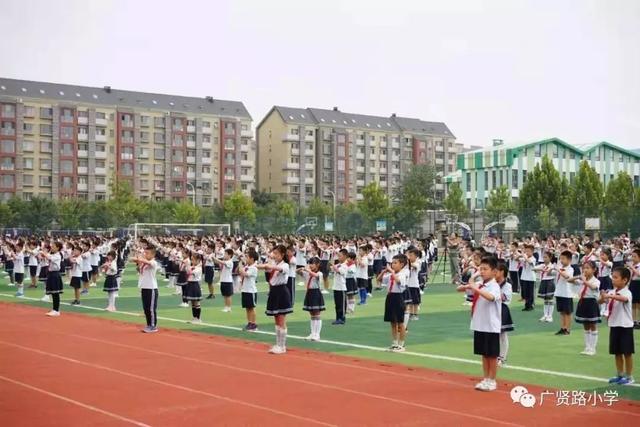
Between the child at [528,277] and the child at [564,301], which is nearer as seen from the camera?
the child at [564,301]

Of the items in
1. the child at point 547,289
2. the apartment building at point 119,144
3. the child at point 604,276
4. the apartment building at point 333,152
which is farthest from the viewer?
the apartment building at point 333,152

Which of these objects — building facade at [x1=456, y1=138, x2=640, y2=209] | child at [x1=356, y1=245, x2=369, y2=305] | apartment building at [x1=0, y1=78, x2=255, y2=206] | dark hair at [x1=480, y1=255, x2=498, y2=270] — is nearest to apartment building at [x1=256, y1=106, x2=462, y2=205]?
apartment building at [x1=0, y1=78, x2=255, y2=206]

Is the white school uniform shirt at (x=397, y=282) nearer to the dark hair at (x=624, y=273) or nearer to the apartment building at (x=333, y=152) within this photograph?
the dark hair at (x=624, y=273)

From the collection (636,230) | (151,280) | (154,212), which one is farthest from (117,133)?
(151,280)

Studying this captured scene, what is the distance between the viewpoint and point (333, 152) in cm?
10550

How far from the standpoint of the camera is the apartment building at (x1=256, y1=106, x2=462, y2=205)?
104 metres

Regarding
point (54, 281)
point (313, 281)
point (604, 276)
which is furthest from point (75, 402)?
point (604, 276)

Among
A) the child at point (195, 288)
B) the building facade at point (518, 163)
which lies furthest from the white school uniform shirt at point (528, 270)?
the building facade at point (518, 163)

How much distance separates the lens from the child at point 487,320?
35.7 feet

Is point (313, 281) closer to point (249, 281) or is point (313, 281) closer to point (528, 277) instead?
point (249, 281)

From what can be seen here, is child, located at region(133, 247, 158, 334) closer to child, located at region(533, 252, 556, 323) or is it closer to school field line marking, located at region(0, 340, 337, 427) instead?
school field line marking, located at region(0, 340, 337, 427)

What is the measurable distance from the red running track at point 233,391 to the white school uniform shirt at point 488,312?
2.78 ft

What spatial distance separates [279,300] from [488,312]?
15.0 feet

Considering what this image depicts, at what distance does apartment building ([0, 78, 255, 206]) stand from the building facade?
1225 inches
